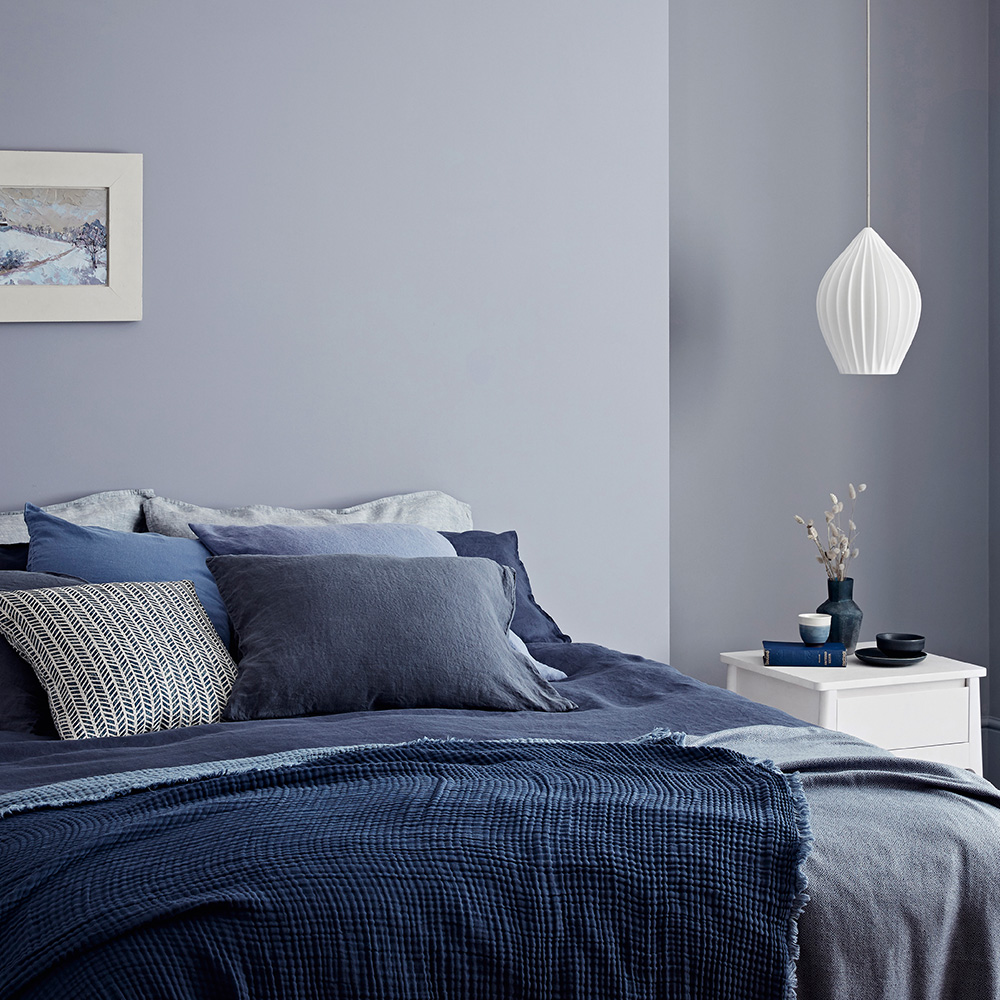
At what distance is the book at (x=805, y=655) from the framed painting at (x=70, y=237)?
6.29 ft

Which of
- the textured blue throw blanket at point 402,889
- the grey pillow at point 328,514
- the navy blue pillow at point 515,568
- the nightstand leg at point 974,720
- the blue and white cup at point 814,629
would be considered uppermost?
the grey pillow at point 328,514

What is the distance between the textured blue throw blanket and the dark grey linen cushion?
63cm

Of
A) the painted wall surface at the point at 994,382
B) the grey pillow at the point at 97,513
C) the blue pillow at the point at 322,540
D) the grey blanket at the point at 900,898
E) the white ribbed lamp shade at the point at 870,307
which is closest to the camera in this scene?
the grey blanket at the point at 900,898

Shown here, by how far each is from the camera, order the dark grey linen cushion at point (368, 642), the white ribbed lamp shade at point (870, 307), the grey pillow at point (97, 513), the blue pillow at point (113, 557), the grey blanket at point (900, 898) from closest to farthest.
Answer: the grey blanket at point (900, 898) < the dark grey linen cushion at point (368, 642) < the blue pillow at point (113, 557) < the grey pillow at point (97, 513) < the white ribbed lamp shade at point (870, 307)

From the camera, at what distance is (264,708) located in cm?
201

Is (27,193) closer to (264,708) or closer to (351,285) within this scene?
(351,285)

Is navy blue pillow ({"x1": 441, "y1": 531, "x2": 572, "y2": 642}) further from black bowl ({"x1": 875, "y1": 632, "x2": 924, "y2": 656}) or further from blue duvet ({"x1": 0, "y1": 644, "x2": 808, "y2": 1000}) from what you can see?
blue duvet ({"x1": 0, "y1": 644, "x2": 808, "y2": 1000})

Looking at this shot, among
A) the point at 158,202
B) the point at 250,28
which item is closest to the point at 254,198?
the point at 158,202

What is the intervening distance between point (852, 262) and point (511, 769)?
7.12ft

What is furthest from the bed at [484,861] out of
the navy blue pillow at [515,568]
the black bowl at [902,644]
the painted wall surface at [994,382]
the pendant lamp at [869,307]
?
the painted wall surface at [994,382]

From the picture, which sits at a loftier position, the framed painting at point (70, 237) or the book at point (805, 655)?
the framed painting at point (70, 237)

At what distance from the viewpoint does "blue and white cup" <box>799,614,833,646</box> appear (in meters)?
3.11

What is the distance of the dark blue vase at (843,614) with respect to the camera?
3.17 m

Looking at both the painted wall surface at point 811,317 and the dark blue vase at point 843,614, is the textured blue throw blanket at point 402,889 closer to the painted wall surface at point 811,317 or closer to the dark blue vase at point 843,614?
the dark blue vase at point 843,614
